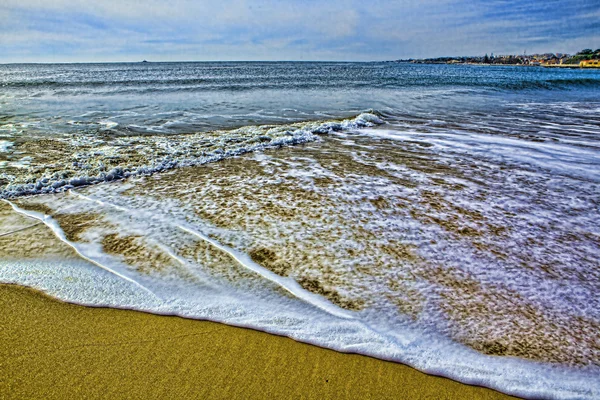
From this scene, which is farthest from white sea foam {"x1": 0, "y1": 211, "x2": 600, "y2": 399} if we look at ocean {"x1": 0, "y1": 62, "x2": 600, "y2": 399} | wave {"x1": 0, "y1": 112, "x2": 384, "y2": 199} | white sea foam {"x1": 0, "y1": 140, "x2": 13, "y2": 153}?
white sea foam {"x1": 0, "y1": 140, "x2": 13, "y2": 153}

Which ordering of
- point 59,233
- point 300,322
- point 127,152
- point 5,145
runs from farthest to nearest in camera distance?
point 5,145 → point 127,152 → point 59,233 → point 300,322

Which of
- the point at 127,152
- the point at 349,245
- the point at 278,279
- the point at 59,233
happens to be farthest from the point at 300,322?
the point at 127,152

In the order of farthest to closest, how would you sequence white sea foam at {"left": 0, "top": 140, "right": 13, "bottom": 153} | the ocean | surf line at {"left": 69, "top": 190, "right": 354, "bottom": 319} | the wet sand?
white sea foam at {"left": 0, "top": 140, "right": 13, "bottom": 153}, surf line at {"left": 69, "top": 190, "right": 354, "bottom": 319}, the ocean, the wet sand

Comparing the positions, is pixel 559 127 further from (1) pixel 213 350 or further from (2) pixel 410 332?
(1) pixel 213 350

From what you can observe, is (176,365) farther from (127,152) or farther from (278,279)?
(127,152)

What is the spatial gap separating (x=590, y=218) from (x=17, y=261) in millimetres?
5506

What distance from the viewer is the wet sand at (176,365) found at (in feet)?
6.22

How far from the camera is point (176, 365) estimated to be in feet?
6.68

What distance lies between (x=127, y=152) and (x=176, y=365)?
5.90 m

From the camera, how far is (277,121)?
457 inches

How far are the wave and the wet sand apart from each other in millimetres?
3149

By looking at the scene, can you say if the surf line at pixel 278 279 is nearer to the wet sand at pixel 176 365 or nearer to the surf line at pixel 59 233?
the wet sand at pixel 176 365

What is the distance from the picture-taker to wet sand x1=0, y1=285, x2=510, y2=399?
1896 millimetres

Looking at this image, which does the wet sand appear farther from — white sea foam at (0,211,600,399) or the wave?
the wave
